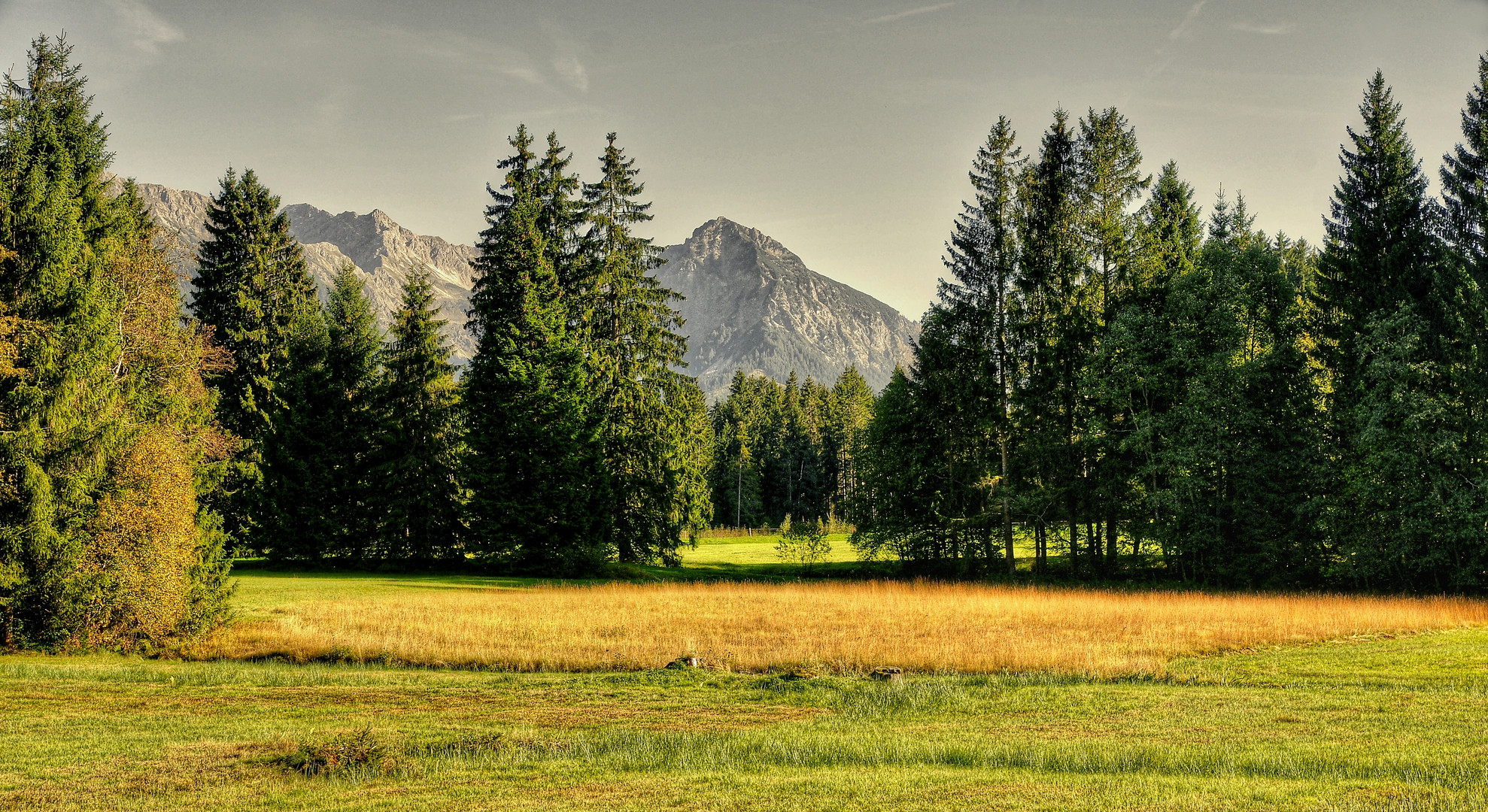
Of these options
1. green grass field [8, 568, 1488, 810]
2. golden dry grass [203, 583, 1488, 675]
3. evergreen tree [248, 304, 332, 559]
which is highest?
evergreen tree [248, 304, 332, 559]

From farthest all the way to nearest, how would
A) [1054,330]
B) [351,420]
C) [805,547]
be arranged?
[805,547], [351,420], [1054,330]

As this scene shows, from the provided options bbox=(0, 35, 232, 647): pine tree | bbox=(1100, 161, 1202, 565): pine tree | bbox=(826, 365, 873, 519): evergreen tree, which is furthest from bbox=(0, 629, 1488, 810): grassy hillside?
bbox=(826, 365, 873, 519): evergreen tree

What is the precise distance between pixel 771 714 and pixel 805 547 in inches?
1235

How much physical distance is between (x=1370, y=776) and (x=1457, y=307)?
29.6m

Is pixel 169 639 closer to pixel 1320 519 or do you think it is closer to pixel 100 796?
pixel 100 796

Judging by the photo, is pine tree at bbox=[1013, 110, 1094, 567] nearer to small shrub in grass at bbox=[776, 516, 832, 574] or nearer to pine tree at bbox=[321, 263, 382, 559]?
small shrub in grass at bbox=[776, 516, 832, 574]

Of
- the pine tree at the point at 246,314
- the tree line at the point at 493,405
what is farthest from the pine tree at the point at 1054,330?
the pine tree at the point at 246,314

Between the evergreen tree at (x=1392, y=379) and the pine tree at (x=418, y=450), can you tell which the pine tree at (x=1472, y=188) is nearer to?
the evergreen tree at (x=1392, y=379)

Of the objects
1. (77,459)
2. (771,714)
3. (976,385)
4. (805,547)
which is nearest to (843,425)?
(805,547)

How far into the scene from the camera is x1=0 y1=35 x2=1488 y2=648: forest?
96.7 feet

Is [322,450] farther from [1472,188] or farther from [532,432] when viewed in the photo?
[1472,188]

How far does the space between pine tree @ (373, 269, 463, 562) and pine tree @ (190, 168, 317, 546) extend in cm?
529

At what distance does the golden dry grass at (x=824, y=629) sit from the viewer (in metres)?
16.9

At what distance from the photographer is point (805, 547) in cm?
4347
